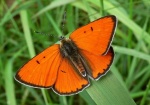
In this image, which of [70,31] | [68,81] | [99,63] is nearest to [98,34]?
[99,63]

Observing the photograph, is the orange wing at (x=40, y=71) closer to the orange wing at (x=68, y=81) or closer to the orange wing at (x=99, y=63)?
the orange wing at (x=68, y=81)

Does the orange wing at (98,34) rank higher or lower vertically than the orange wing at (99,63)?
higher

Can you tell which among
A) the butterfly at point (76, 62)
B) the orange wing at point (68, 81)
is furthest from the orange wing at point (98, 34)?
the orange wing at point (68, 81)

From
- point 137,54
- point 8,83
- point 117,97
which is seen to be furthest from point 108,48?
point 8,83

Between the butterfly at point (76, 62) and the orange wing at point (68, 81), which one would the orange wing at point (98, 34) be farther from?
the orange wing at point (68, 81)

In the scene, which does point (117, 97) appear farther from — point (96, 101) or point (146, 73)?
point (146, 73)

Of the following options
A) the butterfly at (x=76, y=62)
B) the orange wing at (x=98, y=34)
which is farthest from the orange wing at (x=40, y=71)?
the orange wing at (x=98, y=34)

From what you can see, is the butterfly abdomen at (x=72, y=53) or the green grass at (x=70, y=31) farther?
the green grass at (x=70, y=31)
